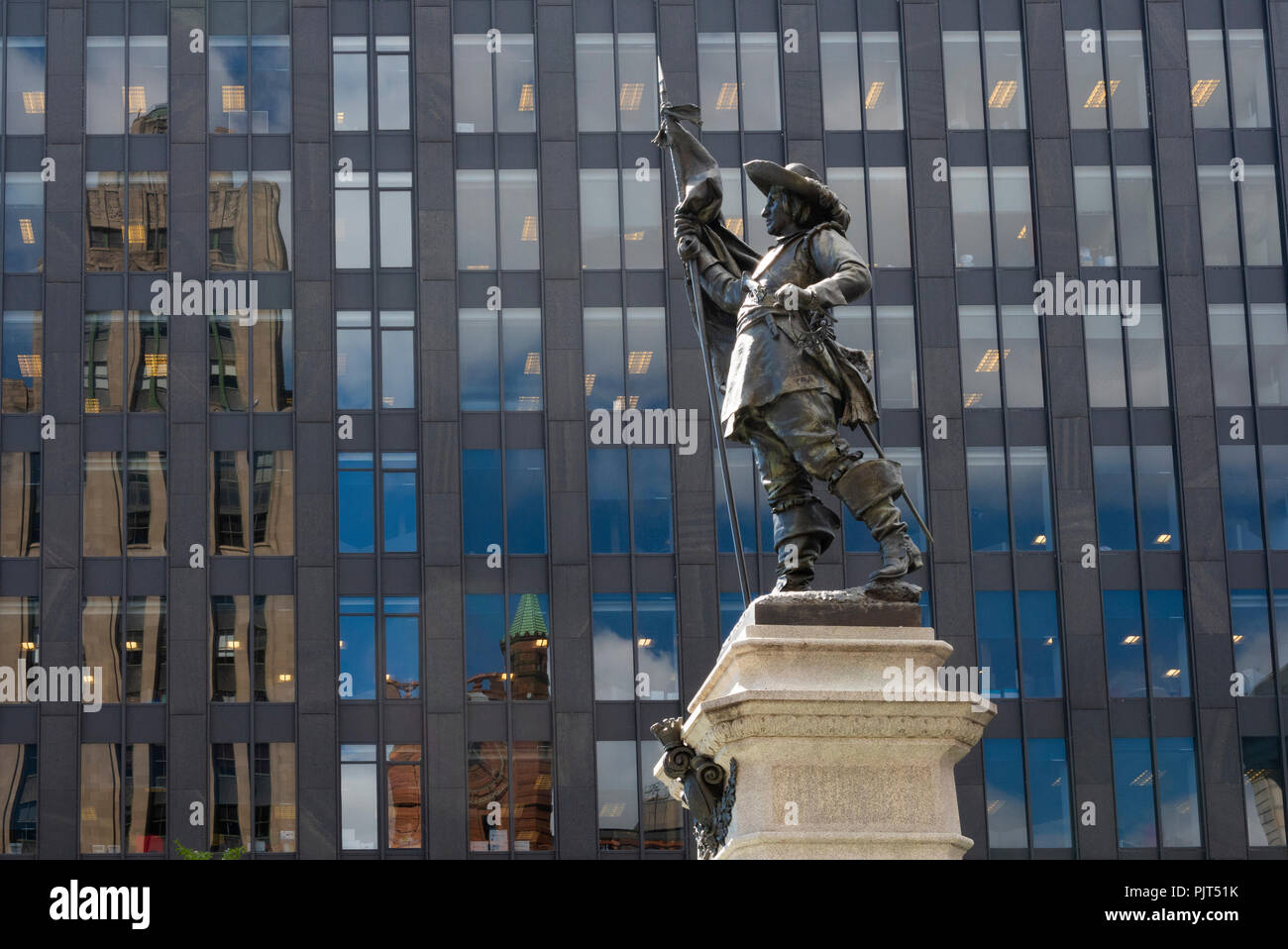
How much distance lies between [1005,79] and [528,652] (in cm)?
1953

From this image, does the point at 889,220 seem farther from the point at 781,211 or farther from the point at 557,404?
the point at 781,211

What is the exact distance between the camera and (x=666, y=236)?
4784 cm

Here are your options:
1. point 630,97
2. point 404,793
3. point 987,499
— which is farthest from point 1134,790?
point 630,97

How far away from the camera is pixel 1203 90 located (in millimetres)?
49250

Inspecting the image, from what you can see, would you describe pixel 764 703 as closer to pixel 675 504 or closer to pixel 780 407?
pixel 780 407

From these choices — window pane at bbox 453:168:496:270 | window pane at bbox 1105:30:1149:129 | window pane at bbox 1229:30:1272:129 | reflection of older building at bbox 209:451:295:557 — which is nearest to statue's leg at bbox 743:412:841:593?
reflection of older building at bbox 209:451:295:557

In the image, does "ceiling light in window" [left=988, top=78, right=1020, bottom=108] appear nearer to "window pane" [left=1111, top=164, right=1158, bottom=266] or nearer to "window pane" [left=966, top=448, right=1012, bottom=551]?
"window pane" [left=1111, top=164, right=1158, bottom=266]

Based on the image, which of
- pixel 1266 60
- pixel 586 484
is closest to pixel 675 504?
pixel 586 484

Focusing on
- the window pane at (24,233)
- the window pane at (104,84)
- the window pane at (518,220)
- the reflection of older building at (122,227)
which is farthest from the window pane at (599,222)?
the window pane at (24,233)

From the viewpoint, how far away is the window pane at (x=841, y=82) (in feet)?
160

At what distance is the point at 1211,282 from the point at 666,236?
14.1 metres

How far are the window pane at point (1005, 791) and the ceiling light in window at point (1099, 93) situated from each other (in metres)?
16.9

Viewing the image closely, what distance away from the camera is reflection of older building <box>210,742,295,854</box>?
4381cm

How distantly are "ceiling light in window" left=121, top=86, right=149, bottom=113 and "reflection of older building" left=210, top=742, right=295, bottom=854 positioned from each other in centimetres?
1664
